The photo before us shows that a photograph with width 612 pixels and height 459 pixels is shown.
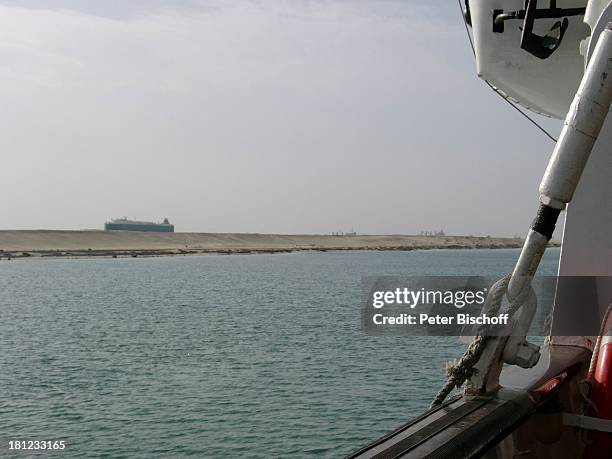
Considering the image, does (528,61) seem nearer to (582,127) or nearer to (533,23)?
(533,23)

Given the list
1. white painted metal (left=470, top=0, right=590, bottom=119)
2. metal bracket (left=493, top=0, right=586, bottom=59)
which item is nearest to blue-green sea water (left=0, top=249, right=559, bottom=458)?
white painted metal (left=470, top=0, right=590, bottom=119)

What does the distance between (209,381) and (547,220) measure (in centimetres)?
2035

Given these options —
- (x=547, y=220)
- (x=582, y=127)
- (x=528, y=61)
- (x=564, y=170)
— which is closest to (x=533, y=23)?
(x=528, y=61)

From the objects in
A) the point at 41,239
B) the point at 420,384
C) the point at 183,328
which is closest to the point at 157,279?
the point at 183,328

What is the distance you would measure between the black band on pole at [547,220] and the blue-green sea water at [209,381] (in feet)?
37.9

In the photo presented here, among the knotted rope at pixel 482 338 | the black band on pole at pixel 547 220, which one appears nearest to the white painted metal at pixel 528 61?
the black band on pole at pixel 547 220

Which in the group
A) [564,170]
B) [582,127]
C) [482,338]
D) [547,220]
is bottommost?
[482,338]

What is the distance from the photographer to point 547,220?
489 cm

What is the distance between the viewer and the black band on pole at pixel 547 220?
16.0 ft

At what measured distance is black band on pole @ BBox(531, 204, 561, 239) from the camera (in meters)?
4.88

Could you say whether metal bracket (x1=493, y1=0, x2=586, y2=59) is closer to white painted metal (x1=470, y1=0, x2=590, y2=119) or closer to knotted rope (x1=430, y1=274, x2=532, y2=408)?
white painted metal (x1=470, y1=0, x2=590, y2=119)

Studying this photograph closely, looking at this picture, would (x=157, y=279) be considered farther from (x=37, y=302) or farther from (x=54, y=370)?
(x=54, y=370)

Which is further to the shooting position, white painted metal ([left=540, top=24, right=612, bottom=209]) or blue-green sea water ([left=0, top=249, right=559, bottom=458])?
blue-green sea water ([left=0, top=249, right=559, bottom=458])

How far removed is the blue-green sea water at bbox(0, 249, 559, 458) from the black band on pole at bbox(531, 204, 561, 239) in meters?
11.6
